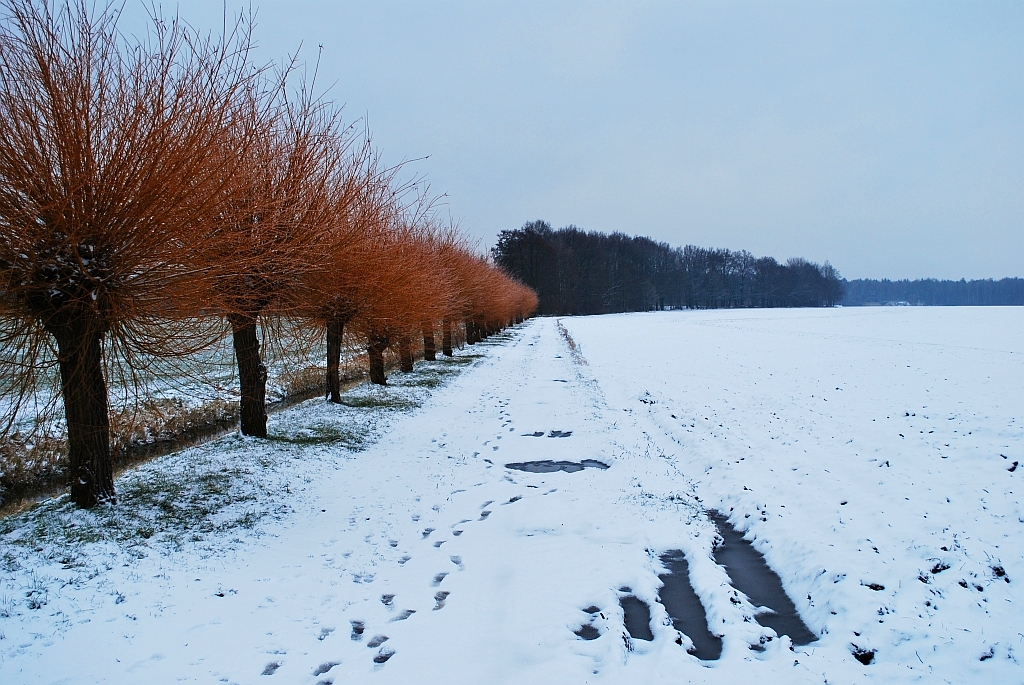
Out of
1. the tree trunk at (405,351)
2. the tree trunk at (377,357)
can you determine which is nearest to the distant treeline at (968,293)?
the tree trunk at (405,351)

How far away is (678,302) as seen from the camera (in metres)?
133

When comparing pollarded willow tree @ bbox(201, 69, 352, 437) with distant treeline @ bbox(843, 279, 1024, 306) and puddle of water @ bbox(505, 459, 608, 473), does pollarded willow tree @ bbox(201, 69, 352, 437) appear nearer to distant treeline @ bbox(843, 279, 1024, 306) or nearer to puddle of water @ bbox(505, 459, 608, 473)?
puddle of water @ bbox(505, 459, 608, 473)

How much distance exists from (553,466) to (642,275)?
11892cm

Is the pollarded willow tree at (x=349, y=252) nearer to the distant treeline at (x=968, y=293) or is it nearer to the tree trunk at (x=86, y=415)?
the tree trunk at (x=86, y=415)

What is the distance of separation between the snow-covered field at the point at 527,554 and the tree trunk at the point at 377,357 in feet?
13.4

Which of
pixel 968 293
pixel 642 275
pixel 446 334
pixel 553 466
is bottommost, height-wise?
pixel 553 466

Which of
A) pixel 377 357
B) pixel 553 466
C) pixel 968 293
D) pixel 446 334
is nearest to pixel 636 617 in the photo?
pixel 553 466

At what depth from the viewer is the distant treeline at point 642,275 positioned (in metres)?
99.9

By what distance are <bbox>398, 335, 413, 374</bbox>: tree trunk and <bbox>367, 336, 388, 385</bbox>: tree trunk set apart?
54cm

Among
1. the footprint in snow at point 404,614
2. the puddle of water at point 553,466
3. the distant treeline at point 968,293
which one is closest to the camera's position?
the footprint in snow at point 404,614

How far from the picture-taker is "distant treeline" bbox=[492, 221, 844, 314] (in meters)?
99.9

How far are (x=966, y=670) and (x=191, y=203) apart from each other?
7.16m

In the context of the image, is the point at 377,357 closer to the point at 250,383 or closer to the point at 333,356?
the point at 333,356

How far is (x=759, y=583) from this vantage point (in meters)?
5.45
